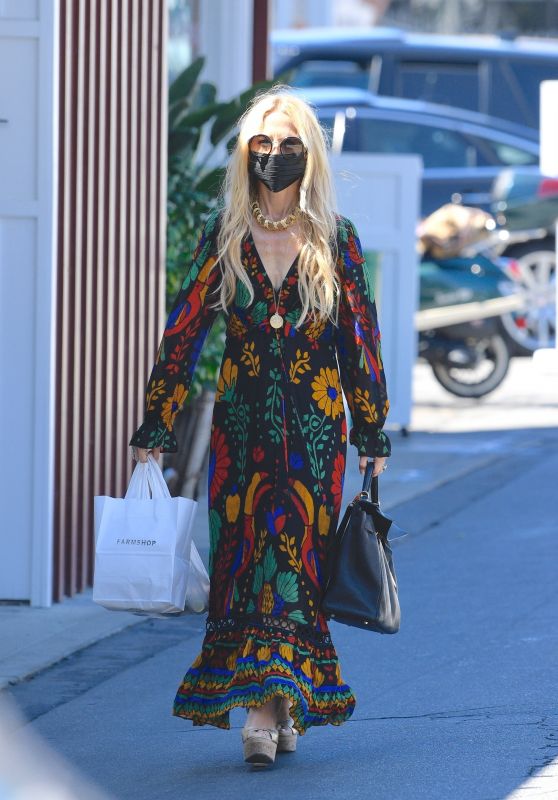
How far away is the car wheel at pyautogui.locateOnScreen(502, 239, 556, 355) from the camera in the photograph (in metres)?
15.1

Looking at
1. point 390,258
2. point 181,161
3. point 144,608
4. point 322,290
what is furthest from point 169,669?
point 390,258

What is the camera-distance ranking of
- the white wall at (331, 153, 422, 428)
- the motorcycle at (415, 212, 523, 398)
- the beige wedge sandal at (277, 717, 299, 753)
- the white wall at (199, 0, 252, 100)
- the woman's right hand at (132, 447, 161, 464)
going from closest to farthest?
1. the woman's right hand at (132, 447, 161, 464)
2. the beige wedge sandal at (277, 717, 299, 753)
3. the white wall at (199, 0, 252, 100)
4. the white wall at (331, 153, 422, 428)
5. the motorcycle at (415, 212, 523, 398)

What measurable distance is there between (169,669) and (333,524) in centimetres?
154

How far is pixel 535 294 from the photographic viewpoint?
15.6 meters

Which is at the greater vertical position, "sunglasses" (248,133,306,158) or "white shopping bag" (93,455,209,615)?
"sunglasses" (248,133,306,158)

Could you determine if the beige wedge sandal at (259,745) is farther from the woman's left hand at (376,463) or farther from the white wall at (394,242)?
the white wall at (394,242)

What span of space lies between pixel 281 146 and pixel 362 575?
120cm

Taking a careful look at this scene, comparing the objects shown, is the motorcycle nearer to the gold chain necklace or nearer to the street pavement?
the street pavement

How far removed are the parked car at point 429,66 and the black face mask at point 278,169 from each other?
14370mm

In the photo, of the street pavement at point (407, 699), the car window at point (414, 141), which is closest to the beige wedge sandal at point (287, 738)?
the street pavement at point (407, 699)

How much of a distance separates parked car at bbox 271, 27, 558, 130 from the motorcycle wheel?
5.64m

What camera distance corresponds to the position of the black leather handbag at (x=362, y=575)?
4875mm

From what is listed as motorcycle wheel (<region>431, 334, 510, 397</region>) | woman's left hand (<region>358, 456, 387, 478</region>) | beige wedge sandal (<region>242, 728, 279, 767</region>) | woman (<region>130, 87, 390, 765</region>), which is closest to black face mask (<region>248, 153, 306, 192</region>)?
woman (<region>130, 87, 390, 765</region>)

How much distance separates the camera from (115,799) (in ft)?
15.6
